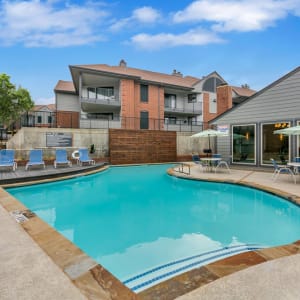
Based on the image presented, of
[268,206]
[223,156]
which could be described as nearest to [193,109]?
[223,156]

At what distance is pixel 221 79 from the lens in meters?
24.7

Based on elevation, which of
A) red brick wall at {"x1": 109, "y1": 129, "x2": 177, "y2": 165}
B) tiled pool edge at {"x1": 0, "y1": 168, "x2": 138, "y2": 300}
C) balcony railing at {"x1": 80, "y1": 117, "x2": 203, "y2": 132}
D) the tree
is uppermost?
the tree

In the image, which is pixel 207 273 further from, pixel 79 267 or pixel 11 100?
pixel 11 100

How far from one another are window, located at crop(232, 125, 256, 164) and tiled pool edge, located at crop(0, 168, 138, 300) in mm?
10726

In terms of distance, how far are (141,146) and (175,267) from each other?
12.5 meters

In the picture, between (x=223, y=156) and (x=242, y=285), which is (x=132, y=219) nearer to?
(x=242, y=285)

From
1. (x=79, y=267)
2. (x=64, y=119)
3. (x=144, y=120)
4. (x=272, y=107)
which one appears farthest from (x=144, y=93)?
(x=79, y=267)

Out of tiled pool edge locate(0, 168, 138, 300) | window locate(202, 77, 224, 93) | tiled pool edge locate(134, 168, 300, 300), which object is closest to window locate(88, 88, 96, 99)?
window locate(202, 77, 224, 93)

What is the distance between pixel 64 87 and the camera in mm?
21172

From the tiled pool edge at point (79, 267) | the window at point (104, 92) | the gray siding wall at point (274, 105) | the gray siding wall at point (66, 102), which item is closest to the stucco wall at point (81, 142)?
the gray siding wall at point (274, 105)

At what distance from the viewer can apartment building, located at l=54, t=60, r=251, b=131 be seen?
16203mm

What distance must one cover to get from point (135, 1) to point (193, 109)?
13.0 metres

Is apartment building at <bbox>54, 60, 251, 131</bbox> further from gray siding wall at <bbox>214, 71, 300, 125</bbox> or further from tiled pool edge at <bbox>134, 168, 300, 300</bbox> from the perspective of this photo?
tiled pool edge at <bbox>134, 168, 300, 300</bbox>

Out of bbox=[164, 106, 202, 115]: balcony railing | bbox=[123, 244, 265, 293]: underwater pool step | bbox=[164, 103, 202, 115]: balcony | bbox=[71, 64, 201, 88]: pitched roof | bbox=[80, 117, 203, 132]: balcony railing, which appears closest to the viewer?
bbox=[123, 244, 265, 293]: underwater pool step
